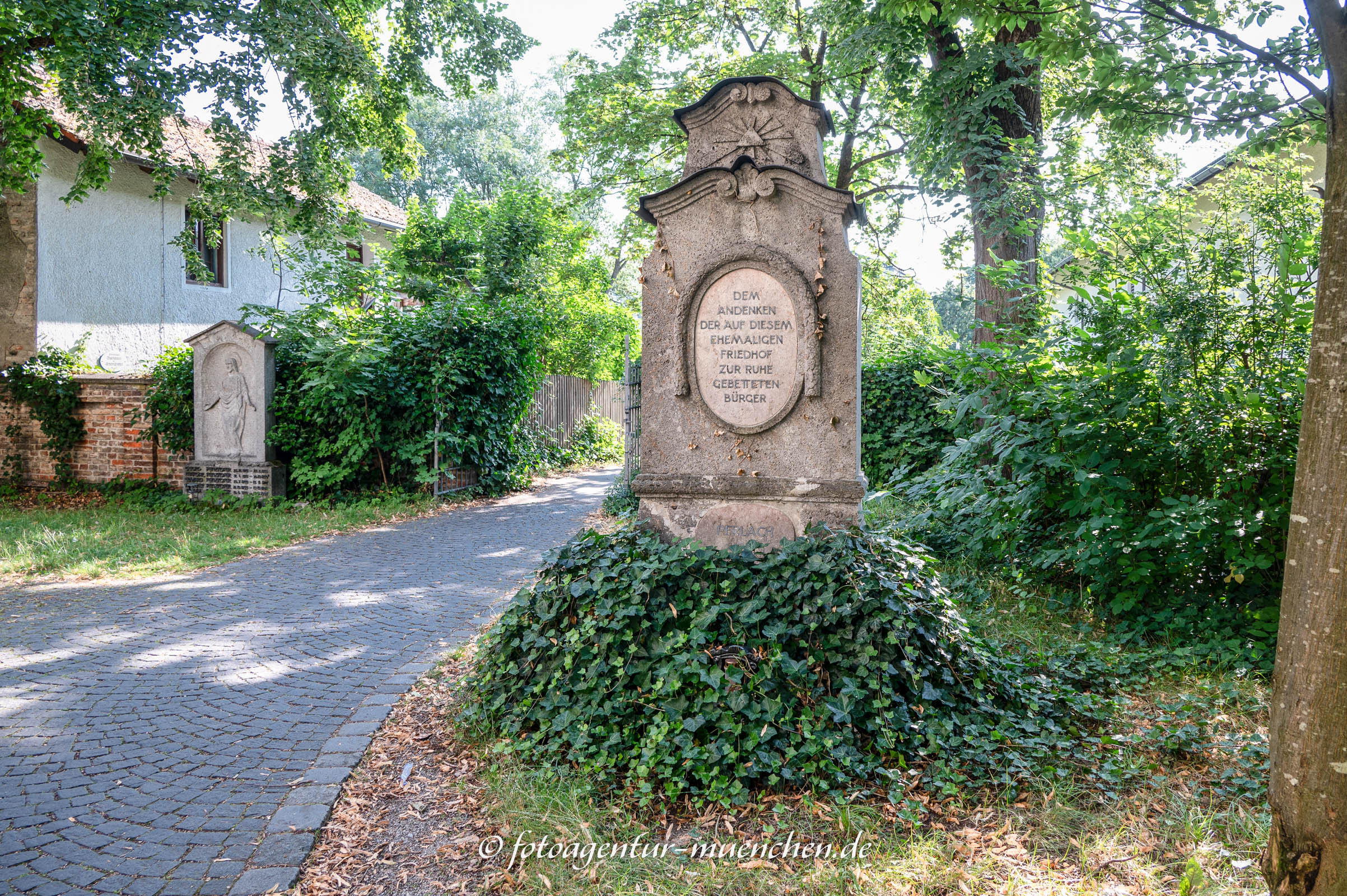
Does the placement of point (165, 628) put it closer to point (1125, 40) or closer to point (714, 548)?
point (714, 548)

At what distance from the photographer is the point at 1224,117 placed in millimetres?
4547

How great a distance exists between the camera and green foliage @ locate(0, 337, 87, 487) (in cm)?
1269

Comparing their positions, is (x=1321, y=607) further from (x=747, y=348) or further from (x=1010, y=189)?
(x=1010, y=189)

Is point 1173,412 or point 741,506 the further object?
point 1173,412

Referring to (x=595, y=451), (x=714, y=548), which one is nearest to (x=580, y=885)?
(x=714, y=548)

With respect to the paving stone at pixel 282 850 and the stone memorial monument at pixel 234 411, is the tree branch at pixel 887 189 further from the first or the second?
the paving stone at pixel 282 850

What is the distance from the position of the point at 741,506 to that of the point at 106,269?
609 inches

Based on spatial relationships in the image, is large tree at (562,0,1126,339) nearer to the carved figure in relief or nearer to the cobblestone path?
the cobblestone path

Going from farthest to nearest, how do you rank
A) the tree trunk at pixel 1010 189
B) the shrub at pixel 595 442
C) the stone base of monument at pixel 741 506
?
the shrub at pixel 595 442, the tree trunk at pixel 1010 189, the stone base of monument at pixel 741 506

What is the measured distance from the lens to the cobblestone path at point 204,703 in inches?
121

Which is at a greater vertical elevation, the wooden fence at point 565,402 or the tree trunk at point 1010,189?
the tree trunk at point 1010,189

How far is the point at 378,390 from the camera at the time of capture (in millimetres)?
11641

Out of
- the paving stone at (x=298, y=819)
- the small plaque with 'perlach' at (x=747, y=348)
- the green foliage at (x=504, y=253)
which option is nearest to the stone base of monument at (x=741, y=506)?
the small plaque with 'perlach' at (x=747, y=348)

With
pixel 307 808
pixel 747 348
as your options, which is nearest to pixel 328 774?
pixel 307 808
